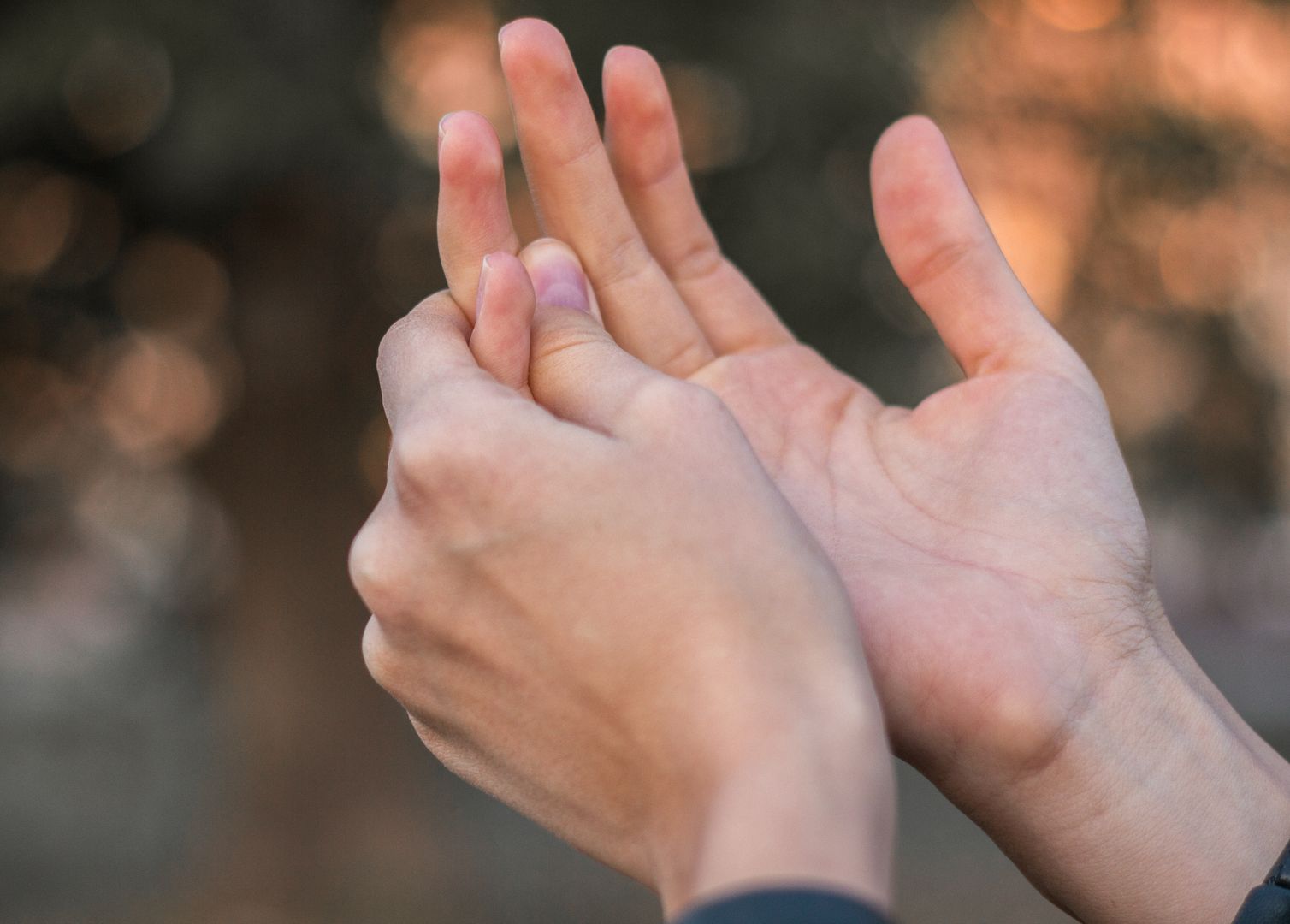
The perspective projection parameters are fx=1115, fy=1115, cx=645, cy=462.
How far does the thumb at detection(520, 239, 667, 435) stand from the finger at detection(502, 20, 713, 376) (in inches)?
9.6

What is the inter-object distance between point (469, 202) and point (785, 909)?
1.09 metres

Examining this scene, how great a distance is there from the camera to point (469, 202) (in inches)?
61.0

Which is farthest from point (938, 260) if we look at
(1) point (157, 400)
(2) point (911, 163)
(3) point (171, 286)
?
(1) point (157, 400)

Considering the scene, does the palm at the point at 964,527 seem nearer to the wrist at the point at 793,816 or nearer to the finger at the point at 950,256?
the finger at the point at 950,256

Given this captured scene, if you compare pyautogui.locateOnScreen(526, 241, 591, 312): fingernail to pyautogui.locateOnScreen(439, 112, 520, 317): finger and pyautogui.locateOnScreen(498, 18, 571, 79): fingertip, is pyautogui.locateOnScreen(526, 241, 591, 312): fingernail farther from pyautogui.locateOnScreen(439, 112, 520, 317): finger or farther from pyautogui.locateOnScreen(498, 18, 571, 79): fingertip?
pyautogui.locateOnScreen(498, 18, 571, 79): fingertip

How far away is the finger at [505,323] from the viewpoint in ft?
4.48

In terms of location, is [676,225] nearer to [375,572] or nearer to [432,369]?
[432,369]

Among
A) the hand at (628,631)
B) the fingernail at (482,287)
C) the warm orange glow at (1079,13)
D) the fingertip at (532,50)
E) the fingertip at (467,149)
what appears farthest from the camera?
the warm orange glow at (1079,13)

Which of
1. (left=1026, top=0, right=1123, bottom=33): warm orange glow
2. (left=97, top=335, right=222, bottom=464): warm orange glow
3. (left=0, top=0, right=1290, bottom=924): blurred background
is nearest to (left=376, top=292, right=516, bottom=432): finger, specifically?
(left=0, top=0, right=1290, bottom=924): blurred background

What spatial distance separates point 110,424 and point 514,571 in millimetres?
5991

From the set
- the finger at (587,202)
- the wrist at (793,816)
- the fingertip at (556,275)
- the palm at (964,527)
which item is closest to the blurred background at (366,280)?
the finger at (587,202)

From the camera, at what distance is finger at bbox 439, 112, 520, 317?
1.49m

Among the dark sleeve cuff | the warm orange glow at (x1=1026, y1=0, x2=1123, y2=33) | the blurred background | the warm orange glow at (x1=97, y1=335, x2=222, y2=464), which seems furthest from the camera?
A: the warm orange glow at (x1=97, y1=335, x2=222, y2=464)

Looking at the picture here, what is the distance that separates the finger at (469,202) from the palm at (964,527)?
1.57ft
